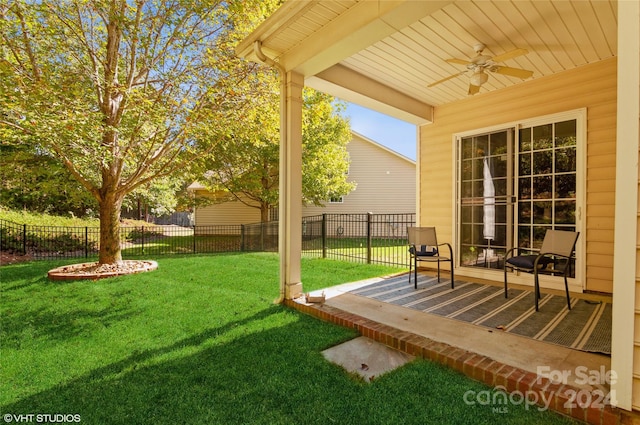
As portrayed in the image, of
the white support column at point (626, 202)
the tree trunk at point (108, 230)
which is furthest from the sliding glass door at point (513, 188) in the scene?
the tree trunk at point (108, 230)

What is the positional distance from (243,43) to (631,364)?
4.09 meters

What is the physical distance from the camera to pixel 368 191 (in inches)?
590

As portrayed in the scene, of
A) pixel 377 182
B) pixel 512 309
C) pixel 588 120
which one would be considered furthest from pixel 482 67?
pixel 377 182

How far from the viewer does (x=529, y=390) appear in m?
1.87

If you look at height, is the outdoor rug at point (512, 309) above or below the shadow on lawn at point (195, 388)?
above

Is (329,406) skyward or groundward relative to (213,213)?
groundward

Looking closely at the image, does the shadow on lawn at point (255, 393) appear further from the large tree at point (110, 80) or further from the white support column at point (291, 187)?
the large tree at point (110, 80)

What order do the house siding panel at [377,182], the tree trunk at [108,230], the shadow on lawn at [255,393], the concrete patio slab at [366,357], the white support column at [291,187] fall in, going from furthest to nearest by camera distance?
the house siding panel at [377,182] → the tree trunk at [108,230] → the white support column at [291,187] → the concrete patio slab at [366,357] → the shadow on lawn at [255,393]

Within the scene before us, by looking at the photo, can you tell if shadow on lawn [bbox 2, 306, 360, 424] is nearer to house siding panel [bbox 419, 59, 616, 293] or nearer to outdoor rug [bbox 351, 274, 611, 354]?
outdoor rug [bbox 351, 274, 611, 354]

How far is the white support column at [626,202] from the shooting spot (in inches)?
61.9

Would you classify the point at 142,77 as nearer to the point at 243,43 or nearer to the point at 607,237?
the point at 243,43

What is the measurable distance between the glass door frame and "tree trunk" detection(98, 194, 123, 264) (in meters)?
6.17

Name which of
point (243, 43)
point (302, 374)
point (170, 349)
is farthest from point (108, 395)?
point (243, 43)

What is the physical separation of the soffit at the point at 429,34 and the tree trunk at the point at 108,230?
4143 mm
